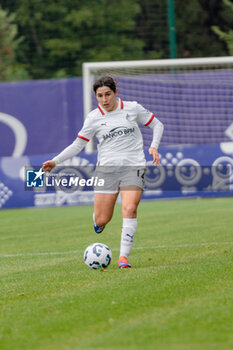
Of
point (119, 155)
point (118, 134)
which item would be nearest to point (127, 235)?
point (119, 155)

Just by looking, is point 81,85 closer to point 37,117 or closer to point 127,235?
point 37,117

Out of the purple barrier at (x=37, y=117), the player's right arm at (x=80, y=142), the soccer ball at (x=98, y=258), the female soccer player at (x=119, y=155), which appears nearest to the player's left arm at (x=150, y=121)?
the female soccer player at (x=119, y=155)

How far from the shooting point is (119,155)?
8.64m

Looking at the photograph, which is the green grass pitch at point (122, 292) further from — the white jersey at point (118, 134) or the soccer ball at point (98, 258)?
the white jersey at point (118, 134)

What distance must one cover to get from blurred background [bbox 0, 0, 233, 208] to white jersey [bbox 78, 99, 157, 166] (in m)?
9.27

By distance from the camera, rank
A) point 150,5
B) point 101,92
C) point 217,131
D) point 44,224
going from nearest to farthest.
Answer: point 101,92 → point 44,224 → point 217,131 → point 150,5

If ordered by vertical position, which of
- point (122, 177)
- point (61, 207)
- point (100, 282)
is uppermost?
point (122, 177)

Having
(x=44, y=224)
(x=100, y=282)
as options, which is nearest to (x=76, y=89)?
(x=44, y=224)

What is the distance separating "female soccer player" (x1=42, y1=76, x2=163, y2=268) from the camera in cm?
859

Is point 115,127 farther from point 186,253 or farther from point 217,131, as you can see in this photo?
point 217,131

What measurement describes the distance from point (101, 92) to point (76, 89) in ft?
50.0

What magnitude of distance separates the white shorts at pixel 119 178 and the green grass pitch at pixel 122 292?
2.89 feet

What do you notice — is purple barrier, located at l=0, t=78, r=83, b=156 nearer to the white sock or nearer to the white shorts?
the white shorts

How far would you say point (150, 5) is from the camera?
3803 cm
